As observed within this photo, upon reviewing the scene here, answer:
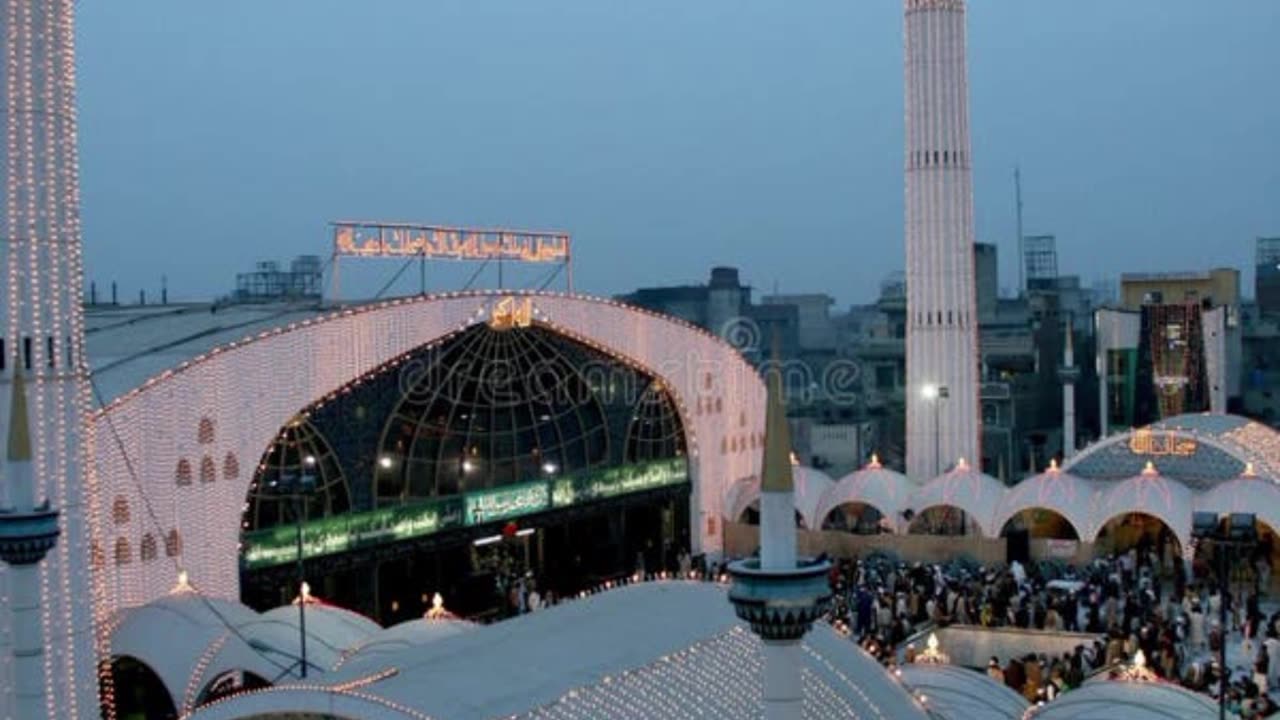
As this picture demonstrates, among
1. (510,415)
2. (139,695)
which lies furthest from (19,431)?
(510,415)

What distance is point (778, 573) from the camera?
11344 mm

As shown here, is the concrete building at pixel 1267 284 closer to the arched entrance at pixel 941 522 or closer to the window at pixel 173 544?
the arched entrance at pixel 941 522

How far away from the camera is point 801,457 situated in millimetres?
52781

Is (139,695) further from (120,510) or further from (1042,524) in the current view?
(1042,524)

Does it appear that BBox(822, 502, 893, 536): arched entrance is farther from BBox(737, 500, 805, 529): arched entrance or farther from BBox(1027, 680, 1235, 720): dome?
BBox(1027, 680, 1235, 720): dome

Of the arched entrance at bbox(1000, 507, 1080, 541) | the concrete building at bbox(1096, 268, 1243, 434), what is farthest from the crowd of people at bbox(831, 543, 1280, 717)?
the concrete building at bbox(1096, 268, 1243, 434)

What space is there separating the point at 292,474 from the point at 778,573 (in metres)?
13.9

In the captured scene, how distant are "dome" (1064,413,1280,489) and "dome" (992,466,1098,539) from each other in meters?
1.36

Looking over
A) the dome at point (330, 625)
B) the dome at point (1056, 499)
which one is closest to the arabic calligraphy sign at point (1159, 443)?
the dome at point (1056, 499)

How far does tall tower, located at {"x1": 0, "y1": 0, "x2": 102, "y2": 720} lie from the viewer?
52.8ft

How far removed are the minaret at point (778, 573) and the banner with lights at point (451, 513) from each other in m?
14.4

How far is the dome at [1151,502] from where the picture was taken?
103 feet

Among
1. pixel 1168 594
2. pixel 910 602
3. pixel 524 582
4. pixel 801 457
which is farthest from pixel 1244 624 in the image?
pixel 801 457

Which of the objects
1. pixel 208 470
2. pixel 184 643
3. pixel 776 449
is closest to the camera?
pixel 776 449
